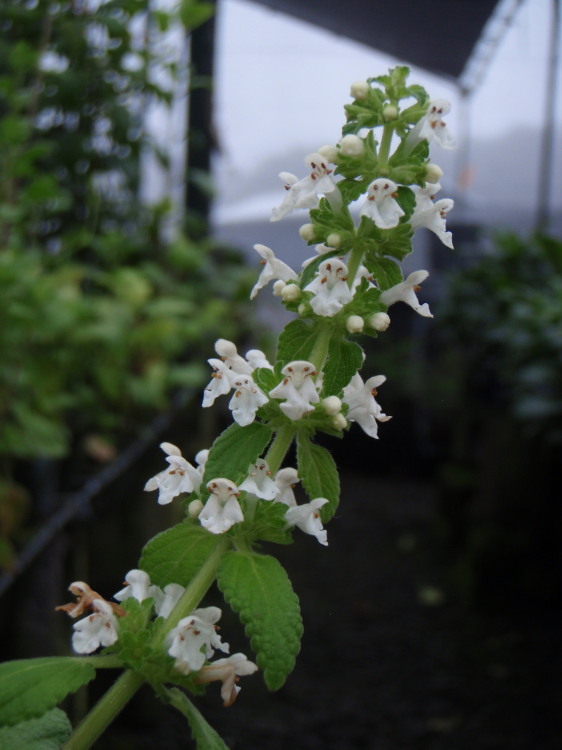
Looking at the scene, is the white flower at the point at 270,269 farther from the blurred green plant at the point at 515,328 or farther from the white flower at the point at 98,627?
the blurred green plant at the point at 515,328

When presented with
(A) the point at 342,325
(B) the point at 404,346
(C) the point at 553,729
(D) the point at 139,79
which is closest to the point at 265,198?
(D) the point at 139,79

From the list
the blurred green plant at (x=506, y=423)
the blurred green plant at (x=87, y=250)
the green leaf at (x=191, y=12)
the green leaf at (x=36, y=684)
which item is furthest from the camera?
the green leaf at (x=191, y=12)

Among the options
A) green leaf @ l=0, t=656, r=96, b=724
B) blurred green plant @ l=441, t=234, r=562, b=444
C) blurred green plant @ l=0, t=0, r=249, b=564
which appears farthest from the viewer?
blurred green plant @ l=441, t=234, r=562, b=444

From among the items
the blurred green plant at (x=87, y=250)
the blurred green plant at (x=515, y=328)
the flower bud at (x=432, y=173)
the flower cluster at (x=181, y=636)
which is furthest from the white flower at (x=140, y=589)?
the blurred green plant at (x=515, y=328)

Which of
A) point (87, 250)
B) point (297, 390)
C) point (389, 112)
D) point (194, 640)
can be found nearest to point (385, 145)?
point (389, 112)

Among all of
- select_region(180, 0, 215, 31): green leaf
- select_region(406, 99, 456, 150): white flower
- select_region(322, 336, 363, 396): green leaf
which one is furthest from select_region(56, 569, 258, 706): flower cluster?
select_region(180, 0, 215, 31): green leaf

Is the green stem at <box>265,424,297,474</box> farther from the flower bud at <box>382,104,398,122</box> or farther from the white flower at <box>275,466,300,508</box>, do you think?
the flower bud at <box>382,104,398,122</box>
